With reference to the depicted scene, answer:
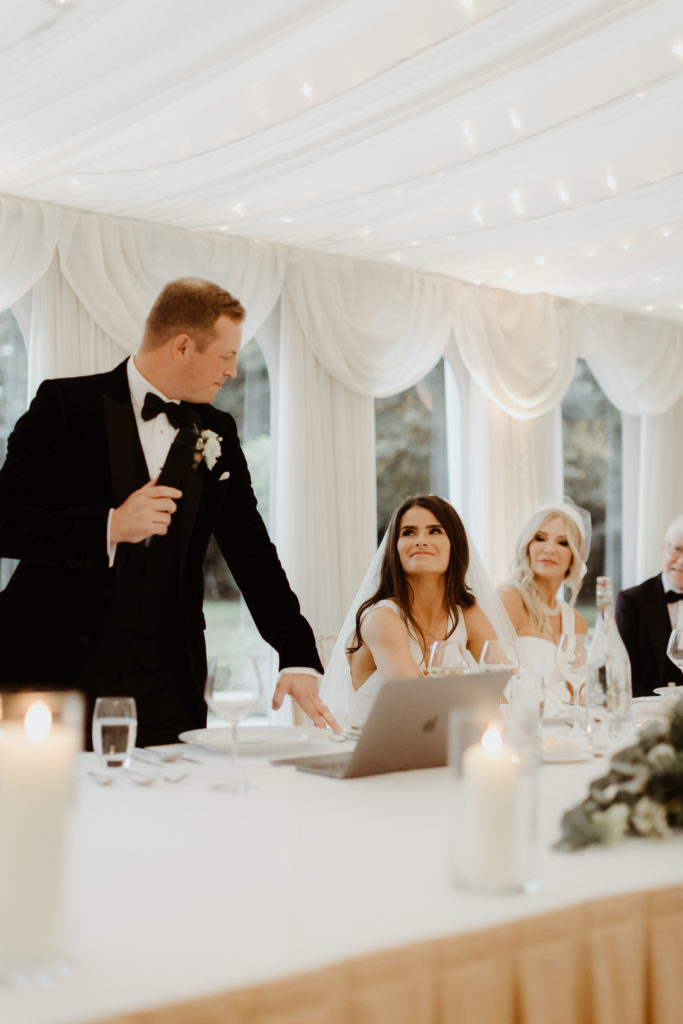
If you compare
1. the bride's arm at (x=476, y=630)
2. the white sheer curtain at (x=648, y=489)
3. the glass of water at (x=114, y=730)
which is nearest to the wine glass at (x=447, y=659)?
the glass of water at (x=114, y=730)

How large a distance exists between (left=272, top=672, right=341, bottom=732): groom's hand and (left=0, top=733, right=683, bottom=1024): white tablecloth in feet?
2.26

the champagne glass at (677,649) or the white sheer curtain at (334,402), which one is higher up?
the white sheer curtain at (334,402)

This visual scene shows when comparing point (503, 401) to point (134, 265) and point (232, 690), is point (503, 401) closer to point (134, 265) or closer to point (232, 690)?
point (134, 265)

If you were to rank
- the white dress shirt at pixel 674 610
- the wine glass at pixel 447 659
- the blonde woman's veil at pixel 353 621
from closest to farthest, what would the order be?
1. the wine glass at pixel 447 659
2. the blonde woman's veil at pixel 353 621
3. the white dress shirt at pixel 674 610

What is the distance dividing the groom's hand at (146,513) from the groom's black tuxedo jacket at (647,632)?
8.73 ft

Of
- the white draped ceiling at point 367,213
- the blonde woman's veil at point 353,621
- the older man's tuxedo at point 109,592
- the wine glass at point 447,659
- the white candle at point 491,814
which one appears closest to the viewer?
the white candle at point 491,814

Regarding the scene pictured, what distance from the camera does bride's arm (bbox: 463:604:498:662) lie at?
367cm

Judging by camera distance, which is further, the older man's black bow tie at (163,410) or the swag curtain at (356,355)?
the swag curtain at (356,355)

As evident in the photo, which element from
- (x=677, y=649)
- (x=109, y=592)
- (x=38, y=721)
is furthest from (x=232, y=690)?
(x=677, y=649)

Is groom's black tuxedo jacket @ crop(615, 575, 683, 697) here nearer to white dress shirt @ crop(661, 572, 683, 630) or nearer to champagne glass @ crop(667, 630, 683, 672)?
white dress shirt @ crop(661, 572, 683, 630)

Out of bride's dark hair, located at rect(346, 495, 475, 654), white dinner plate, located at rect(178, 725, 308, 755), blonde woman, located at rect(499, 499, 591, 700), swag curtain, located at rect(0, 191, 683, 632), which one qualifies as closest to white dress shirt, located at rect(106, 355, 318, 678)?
white dinner plate, located at rect(178, 725, 308, 755)

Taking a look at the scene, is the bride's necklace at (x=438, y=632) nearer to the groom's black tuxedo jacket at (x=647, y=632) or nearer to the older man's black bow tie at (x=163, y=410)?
the groom's black tuxedo jacket at (x=647, y=632)

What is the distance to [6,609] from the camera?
8.45ft

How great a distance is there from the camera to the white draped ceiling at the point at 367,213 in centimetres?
349
